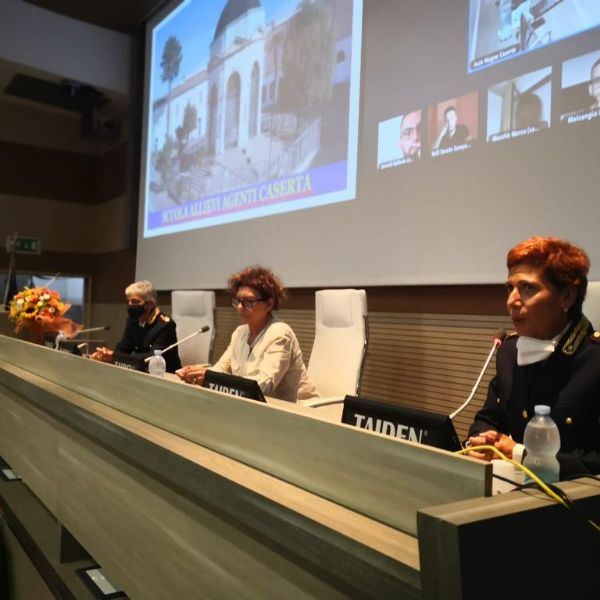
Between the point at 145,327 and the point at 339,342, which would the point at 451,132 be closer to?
the point at 339,342

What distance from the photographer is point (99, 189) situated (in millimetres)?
7602

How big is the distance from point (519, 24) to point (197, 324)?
264cm

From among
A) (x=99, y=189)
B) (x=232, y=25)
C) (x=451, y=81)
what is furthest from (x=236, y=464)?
(x=99, y=189)

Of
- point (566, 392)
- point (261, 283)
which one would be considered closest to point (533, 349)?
point (566, 392)

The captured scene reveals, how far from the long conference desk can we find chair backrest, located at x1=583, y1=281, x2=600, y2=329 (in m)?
1.19

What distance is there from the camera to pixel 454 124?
281 cm

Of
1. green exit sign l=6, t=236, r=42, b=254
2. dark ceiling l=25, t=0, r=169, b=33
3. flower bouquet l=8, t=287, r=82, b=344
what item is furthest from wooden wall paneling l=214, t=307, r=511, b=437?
green exit sign l=6, t=236, r=42, b=254

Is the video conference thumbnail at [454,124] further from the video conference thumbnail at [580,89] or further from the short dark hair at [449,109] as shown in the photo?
the video conference thumbnail at [580,89]

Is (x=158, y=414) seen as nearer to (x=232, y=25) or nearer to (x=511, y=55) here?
(x=511, y=55)

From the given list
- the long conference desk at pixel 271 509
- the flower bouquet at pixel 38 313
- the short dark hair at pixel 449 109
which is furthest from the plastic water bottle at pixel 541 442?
the flower bouquet at pixel 38 313

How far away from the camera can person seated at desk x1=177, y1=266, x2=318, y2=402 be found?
2350mm

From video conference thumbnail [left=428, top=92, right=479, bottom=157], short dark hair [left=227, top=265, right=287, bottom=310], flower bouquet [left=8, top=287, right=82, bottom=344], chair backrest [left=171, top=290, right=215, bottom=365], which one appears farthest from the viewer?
chair backrest [left=171, top=290, right=215, bottom=365]

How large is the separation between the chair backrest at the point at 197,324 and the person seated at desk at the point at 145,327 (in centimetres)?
48

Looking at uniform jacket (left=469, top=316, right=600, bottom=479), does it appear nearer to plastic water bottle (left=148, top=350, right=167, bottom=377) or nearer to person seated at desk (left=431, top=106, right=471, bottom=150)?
plastic water bottle (left=148, top=350, right=167, bottom=377)
